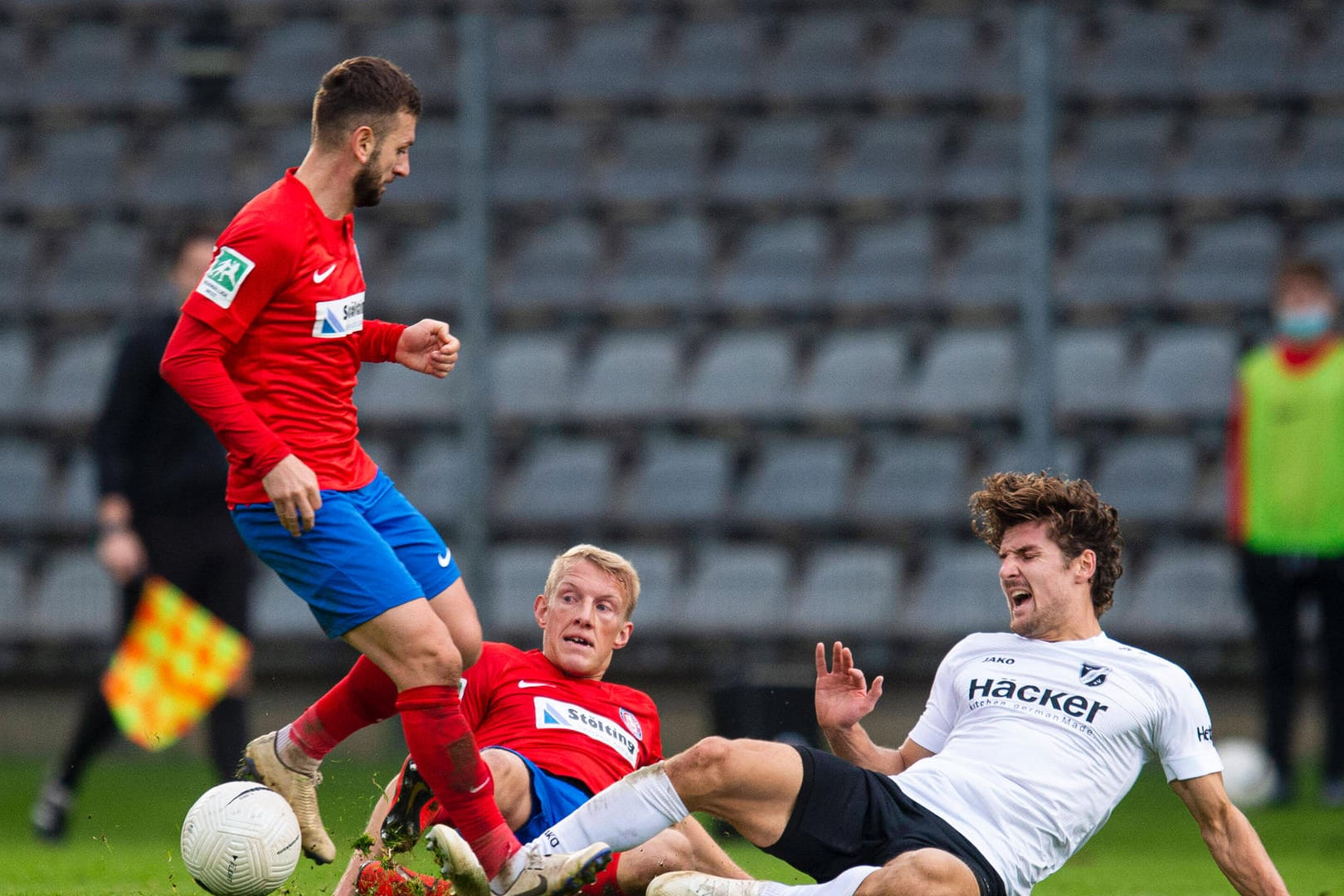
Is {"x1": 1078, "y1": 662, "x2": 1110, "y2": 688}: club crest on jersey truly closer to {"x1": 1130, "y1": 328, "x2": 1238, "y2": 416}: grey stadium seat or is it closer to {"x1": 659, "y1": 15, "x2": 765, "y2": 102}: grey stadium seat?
{"x1": 1130, "y1": 328, "x2": 1238, "y2": 416}: grey stadium seat

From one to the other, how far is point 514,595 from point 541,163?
267 centimetres

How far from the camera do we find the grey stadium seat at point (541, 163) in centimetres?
959

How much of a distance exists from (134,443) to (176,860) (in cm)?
164

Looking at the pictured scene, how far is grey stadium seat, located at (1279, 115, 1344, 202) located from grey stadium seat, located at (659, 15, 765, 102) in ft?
9.67

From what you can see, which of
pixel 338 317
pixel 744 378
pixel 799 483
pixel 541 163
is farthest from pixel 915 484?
pixel 338 317

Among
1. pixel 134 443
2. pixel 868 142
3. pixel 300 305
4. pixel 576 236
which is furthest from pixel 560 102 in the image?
pixel 300 305

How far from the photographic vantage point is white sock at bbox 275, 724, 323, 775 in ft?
12.6

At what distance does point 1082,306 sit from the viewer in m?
9.06

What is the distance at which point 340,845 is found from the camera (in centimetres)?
383

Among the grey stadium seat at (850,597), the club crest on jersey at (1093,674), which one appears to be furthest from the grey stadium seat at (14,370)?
the club crest on jersey at (1093,674)

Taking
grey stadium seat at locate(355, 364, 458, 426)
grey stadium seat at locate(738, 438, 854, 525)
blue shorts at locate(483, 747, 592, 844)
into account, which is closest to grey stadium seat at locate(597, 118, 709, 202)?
grey stadium seat at locate(355, 364, 458, 426)

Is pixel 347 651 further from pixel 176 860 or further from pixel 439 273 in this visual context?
pixel 176 860

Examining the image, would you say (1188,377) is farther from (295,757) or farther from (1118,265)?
(295,757)

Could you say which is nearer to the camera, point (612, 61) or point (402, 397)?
point (402, 397)
